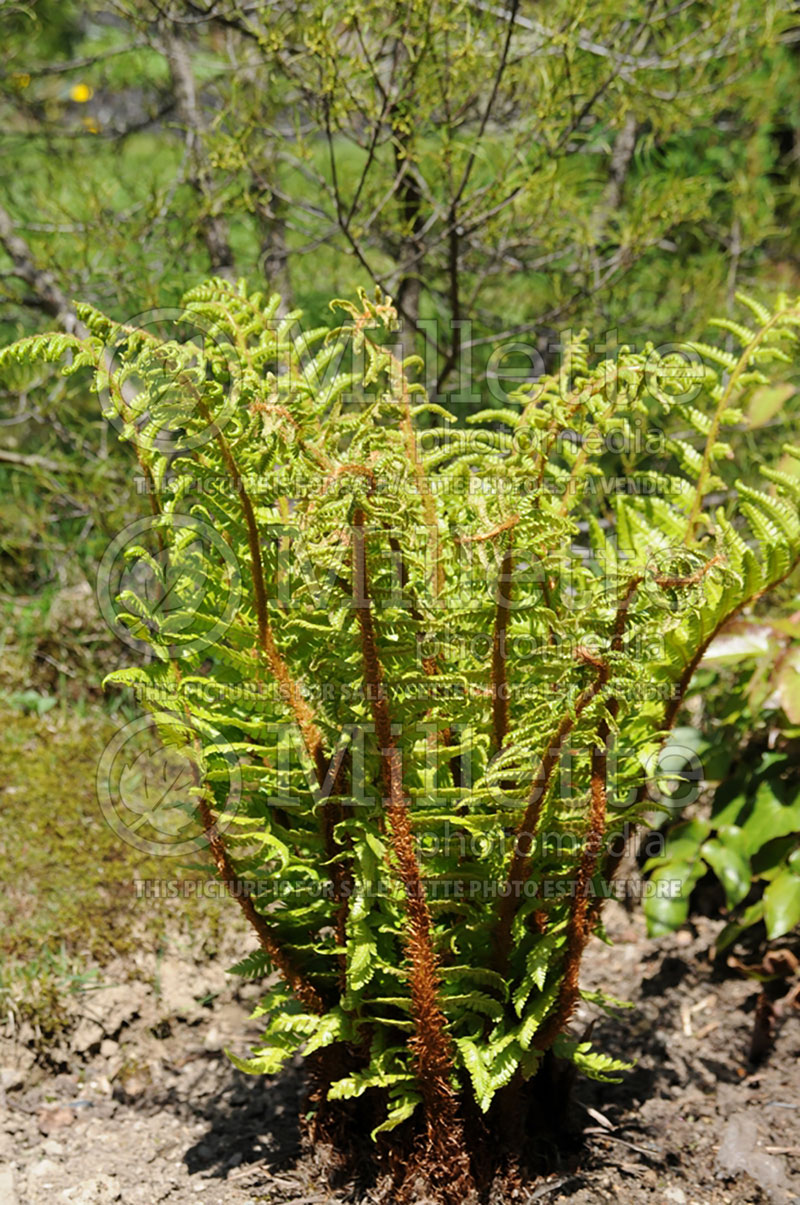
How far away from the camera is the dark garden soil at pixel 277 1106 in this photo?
1718 mm

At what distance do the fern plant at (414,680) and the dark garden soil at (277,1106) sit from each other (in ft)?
0.77

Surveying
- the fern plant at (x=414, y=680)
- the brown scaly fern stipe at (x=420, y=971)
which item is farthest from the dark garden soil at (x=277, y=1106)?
the fern plant at (x=414, y=680)

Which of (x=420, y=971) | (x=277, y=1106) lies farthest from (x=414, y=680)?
(x=277, y=1106)

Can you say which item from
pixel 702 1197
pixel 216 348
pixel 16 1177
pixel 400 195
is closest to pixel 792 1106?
pixel 702 1197

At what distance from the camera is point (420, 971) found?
1419 mm

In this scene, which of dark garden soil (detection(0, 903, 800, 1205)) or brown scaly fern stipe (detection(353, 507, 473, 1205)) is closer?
brown scaly fern stipe (detection(353, 507, 473, 1205))

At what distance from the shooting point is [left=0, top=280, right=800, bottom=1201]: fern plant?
4.44 ft

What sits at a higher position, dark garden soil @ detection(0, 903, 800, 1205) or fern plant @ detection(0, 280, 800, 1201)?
fern plant @ detection(0, 280, 800, 1201)

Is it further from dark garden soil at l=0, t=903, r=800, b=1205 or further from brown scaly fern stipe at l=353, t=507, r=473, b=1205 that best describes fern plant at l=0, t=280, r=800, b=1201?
dark garden soil at l=0, t=903, r=800, b=1205

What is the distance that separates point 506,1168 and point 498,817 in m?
0.58

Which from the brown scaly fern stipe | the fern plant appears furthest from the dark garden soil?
the fern plant

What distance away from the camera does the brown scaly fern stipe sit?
137 cm

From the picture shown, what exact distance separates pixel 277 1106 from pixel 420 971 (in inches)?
28.9

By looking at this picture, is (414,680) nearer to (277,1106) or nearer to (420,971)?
(420,971)
